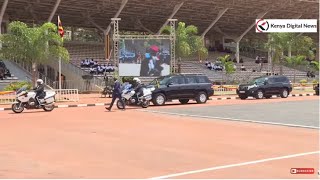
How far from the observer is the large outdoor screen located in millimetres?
35812

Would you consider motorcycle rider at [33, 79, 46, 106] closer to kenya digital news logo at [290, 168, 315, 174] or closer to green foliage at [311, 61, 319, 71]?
kenya digital news logo at [290, 168, 315, 174]

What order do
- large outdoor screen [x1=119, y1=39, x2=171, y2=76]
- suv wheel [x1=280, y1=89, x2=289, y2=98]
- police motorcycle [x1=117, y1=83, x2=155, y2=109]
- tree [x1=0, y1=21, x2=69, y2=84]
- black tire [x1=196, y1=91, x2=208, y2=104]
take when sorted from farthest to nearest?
1. large outdoor screen [x1=119, y1=39, x2=171, y2=76]
2. suv wheel [x1=280, y1=89, x2=289, y2=98]
3. tree [x1=0, y1=21, x2=69, y2=84]
4. black tire [x1=196, y1=91, x2=208, y2=104]
5. police motorcycle [x1=117, y1=83, x2=155, y2=109]

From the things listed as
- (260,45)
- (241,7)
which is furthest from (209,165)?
(260,45)

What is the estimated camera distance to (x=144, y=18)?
203ft

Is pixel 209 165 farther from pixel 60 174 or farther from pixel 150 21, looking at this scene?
pixel 150 21

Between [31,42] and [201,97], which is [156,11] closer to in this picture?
[31,42]

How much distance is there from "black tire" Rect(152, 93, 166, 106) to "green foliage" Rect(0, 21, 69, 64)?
8.51m

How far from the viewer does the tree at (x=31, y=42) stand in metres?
29.5

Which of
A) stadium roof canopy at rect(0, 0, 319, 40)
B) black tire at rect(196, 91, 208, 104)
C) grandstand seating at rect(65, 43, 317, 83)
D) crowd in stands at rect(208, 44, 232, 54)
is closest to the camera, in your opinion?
black tire at rect(196, 91, 208, 104)

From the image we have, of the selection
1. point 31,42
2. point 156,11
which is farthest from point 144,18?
point 31,42

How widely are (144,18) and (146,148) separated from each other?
172 ft

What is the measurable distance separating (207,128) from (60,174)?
733cm

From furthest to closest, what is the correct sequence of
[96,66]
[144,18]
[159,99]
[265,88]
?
[144,18] → [96,66] → [265,88] → [159,99]

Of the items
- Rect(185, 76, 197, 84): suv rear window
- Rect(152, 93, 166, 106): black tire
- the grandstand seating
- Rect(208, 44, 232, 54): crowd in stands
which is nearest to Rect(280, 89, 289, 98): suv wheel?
Rect(185, 76, 197, 84): suv rear window
